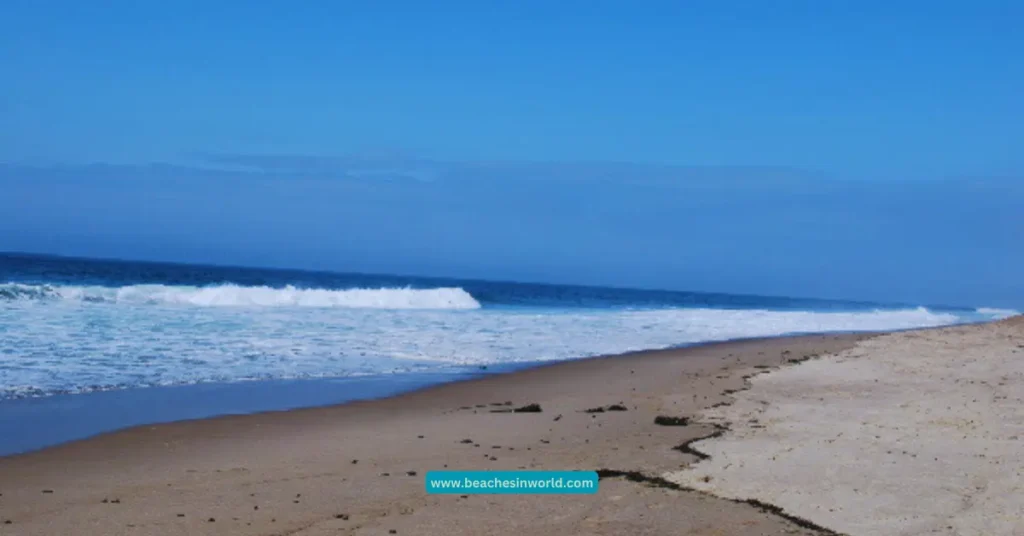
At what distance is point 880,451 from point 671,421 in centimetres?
236

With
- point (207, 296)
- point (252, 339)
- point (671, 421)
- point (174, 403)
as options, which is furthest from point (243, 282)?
point (671, 421)

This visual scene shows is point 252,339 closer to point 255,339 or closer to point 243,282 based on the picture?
point 255,339

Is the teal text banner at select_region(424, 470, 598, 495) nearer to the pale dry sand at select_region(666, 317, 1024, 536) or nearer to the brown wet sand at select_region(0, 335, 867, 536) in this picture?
the brown wet sand at select_region(0, 335, 867, 536)

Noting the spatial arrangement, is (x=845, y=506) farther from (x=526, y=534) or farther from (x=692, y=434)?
(x=692, y=434)

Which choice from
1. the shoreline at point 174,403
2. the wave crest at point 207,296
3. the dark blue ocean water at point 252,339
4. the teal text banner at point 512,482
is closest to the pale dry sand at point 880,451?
the teal text banner at point 512,482

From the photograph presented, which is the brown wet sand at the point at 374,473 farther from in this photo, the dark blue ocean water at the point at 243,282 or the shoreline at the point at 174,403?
the dark blue ocean water at the point at 243,282

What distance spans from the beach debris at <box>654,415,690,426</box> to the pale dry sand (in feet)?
0.87

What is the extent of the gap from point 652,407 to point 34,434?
6.65 m

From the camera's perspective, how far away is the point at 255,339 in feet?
59.2

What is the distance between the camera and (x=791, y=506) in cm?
593

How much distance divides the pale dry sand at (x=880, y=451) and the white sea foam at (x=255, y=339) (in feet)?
22.6

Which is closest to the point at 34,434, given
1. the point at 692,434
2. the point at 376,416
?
the point at 376,416

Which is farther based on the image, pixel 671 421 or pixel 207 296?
pixel 207 296

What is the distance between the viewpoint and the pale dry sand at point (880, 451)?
5.79 m
